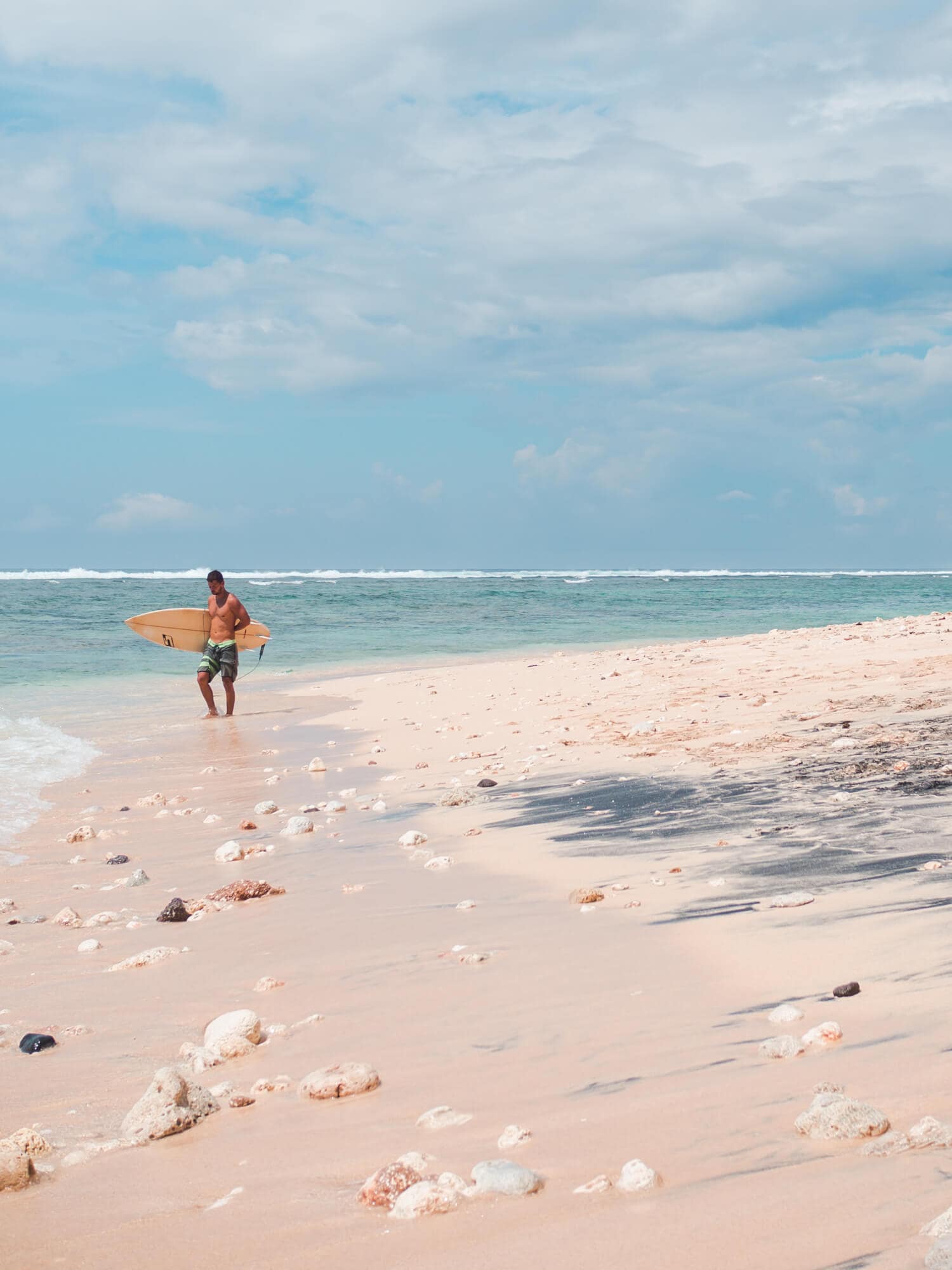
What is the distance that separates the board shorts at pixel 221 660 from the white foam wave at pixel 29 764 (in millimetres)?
2125

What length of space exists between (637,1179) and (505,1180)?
0.26 meters

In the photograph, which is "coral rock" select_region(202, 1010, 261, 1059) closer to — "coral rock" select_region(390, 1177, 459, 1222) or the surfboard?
"coral rock" select_region(390, 1177, 459, 1222)

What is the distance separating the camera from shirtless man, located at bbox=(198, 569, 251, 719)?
13.6m

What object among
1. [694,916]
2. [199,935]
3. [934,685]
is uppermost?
[934,685]

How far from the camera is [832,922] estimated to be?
3.40 m

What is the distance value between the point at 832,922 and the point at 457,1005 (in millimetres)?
1276

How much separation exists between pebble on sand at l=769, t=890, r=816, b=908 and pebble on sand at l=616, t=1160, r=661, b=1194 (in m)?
1.77

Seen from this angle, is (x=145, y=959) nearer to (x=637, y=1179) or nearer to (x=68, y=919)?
(x=68, y=919)

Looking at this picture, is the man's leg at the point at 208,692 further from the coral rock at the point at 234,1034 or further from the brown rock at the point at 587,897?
the coral rock at the point at 234,1034

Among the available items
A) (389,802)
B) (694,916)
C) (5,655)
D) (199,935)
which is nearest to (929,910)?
(694,916)

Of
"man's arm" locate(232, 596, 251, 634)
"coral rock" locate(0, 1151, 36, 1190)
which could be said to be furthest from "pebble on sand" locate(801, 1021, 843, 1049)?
"man's arm" locate(232, 596, 251, 634)

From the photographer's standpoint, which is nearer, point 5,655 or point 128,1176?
point 128,1176

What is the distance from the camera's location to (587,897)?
4.12 meters

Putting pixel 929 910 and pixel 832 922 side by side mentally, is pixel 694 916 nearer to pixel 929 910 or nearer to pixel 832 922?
pixel 832 922
